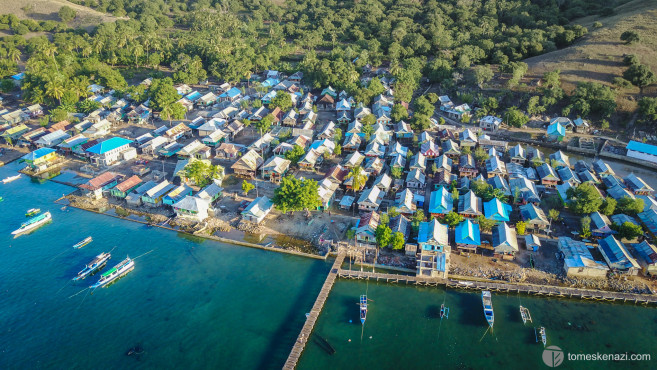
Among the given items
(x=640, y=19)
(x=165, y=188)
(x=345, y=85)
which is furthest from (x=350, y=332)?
(x=640, y=19)

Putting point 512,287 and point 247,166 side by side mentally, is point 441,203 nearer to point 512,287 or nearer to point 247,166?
point 512,287

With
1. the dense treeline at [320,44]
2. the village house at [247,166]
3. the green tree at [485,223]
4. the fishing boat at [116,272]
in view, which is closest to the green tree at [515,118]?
the dense treeline at [320,44]

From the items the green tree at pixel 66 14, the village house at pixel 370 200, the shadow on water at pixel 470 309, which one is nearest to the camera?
the shadow on water at pixel 470 309

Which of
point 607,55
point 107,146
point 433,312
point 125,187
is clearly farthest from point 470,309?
point 607,55

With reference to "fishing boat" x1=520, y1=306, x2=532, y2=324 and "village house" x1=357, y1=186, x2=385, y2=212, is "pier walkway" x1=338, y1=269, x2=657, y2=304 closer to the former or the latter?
"fishing boat" x1=520, y1=306, x2=532, y2=324

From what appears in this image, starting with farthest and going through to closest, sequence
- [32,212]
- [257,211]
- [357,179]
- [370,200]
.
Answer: [357,179], [32,212], [370,200], [257,211]

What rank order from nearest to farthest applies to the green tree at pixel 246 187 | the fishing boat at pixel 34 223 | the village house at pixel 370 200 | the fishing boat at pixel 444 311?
the fishing boat at pixel 444 311, the fishing boat at pixel 34 223, the village house at pixel 370 200, the green tree at pixel 246 187

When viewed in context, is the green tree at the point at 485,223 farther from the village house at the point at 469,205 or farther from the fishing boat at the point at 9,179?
the fishing boat at the point at 9,179
